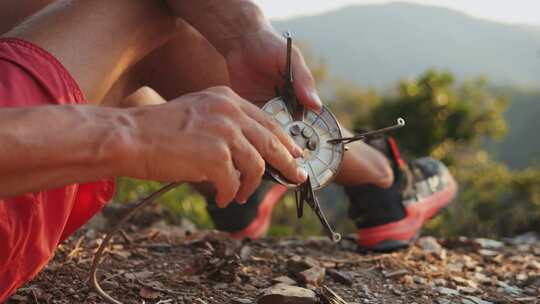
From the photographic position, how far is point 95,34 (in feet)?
4.52

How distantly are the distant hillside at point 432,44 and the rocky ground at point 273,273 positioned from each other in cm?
666

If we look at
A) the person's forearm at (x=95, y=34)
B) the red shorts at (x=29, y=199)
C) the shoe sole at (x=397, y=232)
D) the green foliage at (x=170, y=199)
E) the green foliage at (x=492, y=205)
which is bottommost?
the green foliage at (x=170, y=199)

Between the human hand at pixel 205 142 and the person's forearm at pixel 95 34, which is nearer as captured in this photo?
the human hand at pixel 205 142

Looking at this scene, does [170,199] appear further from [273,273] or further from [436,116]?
[436,116]

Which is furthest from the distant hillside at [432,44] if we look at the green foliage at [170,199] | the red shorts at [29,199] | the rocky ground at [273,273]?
the red shorts at [29,199]

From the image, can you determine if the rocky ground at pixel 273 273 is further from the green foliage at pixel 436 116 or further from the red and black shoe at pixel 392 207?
the green foliage at pixel 436 116

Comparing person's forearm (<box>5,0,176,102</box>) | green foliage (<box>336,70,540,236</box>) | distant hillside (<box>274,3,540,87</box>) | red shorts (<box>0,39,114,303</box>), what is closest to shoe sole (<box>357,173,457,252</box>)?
person's forearm (<box>5,0,176,102</box>)

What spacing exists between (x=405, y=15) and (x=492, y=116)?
12.5 ft

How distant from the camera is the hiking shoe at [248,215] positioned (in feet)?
7.20

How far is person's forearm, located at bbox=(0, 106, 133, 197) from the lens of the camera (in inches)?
33.8

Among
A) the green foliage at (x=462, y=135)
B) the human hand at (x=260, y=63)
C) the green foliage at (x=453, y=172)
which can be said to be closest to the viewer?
the human hand at (x=260, y=63)

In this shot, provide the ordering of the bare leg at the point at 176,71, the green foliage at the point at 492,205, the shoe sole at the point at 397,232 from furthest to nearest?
the green foliage at the point at 492,205 < the shoe sole at the point at 397,232 < the bare leg at the point at 176,71

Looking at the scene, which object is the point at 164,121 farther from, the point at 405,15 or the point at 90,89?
the point at 405,15

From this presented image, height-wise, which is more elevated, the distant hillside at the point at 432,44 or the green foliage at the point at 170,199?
the distant hillside at the point at 432,44
